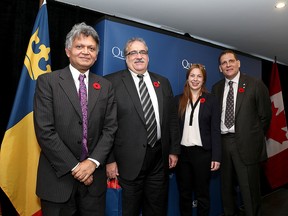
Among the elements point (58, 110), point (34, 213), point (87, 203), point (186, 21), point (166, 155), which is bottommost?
point (34, 213)

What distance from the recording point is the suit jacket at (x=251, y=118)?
93.3 inches

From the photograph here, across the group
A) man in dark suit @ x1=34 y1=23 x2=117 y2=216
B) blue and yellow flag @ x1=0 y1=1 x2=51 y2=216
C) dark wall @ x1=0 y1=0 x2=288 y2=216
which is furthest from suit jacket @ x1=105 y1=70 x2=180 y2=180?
dark wall @ x1=0 y1=0 x2=288 y2=216

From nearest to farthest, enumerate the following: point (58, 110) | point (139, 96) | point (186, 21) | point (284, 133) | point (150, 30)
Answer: point (58, 110)
point (139, 96)
point (150, 30)
point (186, 21)
point (284, 133)

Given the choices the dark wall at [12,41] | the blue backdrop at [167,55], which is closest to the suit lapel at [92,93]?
the blue backdrop at [167,55]

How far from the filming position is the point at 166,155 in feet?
6.38

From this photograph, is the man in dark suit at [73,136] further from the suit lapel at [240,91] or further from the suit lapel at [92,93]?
the suit lapel at [240,91]

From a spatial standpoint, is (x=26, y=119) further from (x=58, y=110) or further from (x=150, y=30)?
(x=150, y=30)

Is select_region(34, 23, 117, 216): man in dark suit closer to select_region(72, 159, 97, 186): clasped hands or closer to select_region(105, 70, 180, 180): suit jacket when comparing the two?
select_region(72, 159, 97, 186): clasped hands

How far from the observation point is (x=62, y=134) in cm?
151

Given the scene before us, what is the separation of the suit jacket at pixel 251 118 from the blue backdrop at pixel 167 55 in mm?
722

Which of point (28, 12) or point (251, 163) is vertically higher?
point (28, 12)

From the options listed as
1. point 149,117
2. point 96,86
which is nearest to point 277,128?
point 149,117

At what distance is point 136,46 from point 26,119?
1149 millimetres

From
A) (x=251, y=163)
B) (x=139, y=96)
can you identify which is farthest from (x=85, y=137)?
(x=251, y=163)
